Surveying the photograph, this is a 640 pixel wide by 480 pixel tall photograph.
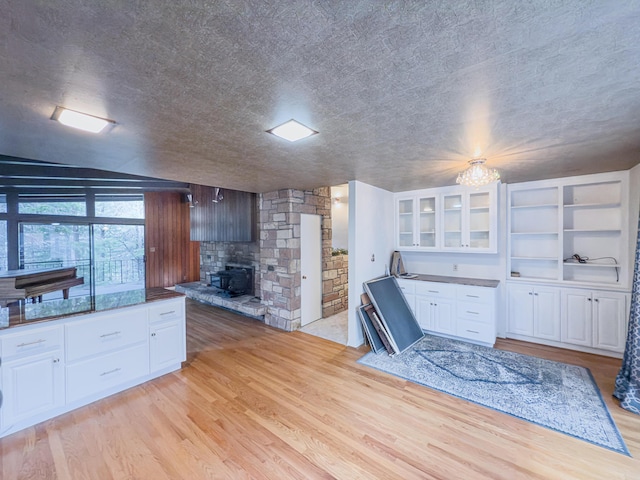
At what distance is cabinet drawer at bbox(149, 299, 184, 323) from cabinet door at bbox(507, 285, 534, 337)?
458 cm

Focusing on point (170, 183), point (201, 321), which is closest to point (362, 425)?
point (201, 321)

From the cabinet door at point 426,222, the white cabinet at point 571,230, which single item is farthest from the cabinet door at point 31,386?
the white cabinet at point 571,230

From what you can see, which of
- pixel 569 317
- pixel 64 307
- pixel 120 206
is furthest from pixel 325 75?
pixel 120 206

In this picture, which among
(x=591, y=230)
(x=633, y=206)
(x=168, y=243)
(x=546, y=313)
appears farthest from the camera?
(x=168, y=243)

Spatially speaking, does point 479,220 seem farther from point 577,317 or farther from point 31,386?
point 31,386

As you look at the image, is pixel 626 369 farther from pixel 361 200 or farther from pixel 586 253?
pixel 361 200

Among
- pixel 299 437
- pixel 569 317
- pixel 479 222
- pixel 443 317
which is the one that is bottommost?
pixel 299 437

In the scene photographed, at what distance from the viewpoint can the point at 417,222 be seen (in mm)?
4434

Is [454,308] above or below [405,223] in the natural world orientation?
below

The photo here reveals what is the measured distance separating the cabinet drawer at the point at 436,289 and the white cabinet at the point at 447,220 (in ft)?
1.96

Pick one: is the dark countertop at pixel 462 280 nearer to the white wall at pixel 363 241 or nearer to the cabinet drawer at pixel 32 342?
the white wall at pixel 363 241

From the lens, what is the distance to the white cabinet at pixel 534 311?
358 centimetres

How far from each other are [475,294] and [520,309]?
826 millimetres

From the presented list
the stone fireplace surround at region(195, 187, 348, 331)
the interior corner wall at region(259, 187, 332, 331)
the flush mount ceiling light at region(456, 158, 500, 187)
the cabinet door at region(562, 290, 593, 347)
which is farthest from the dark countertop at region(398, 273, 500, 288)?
the interior corner wall at region(259, 187, 332, 331)
